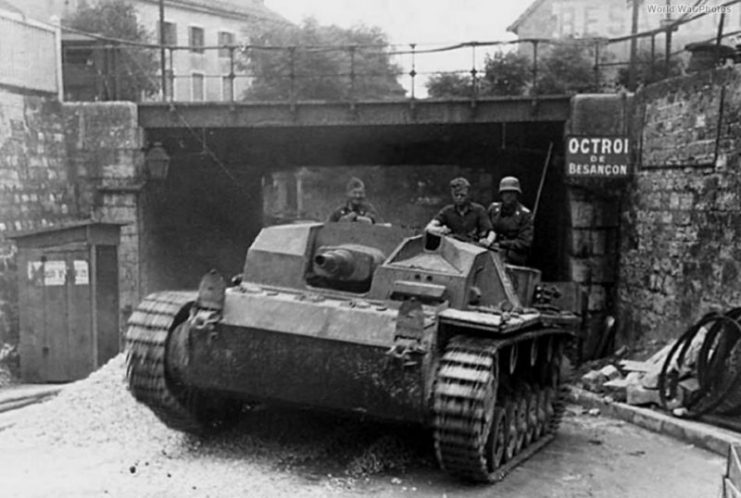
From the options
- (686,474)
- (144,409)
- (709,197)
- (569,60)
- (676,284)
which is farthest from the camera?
(569,60)

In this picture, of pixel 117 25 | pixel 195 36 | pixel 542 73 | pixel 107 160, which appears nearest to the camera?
pixel 107 160

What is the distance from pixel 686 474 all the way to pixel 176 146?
12065mm

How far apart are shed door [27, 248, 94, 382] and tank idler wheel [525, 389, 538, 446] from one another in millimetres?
6230

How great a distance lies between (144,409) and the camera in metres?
8.99

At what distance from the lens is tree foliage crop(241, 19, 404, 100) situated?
29953mm

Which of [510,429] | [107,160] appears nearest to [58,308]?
[107,160]

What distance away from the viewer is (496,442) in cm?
753

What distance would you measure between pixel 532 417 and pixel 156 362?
10.7 ft

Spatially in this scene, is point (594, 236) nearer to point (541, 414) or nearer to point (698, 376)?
point (698, 376)

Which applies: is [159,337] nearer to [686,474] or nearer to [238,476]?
[238,476]

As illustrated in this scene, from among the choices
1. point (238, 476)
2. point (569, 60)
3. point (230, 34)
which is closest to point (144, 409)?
point (238, 476)

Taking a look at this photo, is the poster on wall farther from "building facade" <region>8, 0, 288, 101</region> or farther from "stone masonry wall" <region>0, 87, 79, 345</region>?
"building facade" <region>8, 0, 288, 101</region>

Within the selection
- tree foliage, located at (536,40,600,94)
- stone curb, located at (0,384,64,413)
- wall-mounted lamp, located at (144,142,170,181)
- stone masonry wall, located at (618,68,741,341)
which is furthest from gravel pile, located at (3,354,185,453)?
tree foliage, located at (536,40,600,94)

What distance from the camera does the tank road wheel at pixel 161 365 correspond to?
780 centimetres
